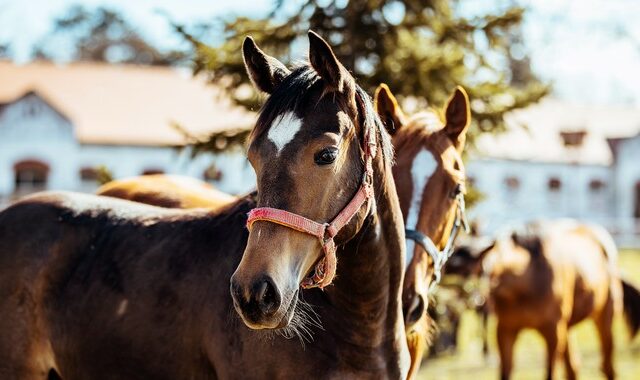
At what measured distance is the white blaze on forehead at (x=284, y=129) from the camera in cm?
238

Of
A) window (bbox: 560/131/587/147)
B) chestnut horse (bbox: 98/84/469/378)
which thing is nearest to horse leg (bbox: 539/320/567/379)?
chestnut horse (bbox: 98/84/469/378)

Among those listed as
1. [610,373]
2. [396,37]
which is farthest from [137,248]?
[610,373]

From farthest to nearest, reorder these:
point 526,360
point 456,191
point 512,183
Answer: point 512,183
point 526,360
point 456,191

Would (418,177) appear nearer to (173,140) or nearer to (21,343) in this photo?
(21,343)

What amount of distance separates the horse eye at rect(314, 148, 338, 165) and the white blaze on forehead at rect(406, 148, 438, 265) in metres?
1.16

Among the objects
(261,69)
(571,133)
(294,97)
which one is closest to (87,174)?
(571,133)

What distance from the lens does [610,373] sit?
8.24 metres

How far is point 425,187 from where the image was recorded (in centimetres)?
353

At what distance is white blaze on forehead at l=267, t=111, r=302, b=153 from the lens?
7.82 feet

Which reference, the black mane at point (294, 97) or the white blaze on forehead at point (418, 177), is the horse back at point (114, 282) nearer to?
the black mane at point (294, 97)

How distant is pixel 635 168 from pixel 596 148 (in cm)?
220

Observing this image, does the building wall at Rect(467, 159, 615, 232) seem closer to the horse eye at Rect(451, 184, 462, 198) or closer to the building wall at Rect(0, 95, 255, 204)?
the building wall at Rect(0, 95, 255, 204)

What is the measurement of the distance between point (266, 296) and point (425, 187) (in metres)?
1.56

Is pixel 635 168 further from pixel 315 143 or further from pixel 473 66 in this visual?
pixel 315 143
